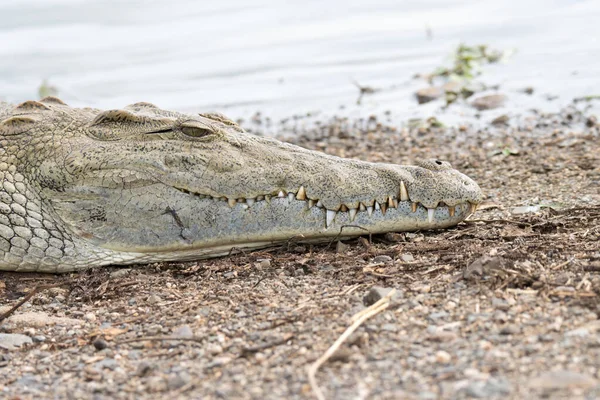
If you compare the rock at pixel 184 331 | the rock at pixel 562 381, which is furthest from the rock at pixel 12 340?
the rock at pixel 562 381

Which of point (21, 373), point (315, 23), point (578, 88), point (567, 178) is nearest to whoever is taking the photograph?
point (21, 373)

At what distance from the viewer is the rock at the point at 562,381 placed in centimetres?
255

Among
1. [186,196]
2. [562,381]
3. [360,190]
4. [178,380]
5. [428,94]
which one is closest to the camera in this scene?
[562,381]

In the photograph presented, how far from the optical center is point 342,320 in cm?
339

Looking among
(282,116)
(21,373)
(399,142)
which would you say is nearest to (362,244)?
(21,373)

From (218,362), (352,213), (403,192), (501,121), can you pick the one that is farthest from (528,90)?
(218,362)

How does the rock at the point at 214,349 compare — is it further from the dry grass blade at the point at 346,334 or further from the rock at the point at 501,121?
the rock at the point at 501,121

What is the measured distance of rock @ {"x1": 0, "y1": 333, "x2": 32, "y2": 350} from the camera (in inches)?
145

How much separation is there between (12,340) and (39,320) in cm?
24

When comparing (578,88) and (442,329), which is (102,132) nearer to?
(442,329)

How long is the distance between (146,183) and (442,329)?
82.5 inches

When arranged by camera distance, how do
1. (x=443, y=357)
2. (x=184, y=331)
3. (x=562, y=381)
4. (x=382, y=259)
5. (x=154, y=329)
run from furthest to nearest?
(x=382, y=259), (x=154, y=329), (x=184, y=331), (x=443, y=357), (x=562, y=381)

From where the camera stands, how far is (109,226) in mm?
4555

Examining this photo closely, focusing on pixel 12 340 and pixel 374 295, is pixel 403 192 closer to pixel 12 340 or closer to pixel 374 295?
pixel 374 295
